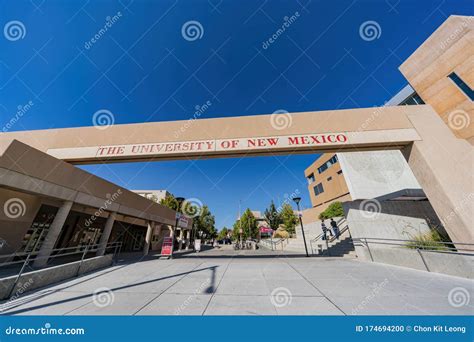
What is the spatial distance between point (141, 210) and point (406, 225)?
1754 cm

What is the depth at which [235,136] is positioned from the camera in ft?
30.4

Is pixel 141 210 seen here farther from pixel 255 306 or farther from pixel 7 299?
pixel 255 306

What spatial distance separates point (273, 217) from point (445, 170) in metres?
37.1

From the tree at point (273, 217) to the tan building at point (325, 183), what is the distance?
9.61 m

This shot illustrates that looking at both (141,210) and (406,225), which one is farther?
(141,210)

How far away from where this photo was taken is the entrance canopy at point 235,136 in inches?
350

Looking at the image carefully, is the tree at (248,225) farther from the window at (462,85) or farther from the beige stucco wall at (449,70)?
the window at (462,85)

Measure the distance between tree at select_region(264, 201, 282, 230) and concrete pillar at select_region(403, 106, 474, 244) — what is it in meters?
35.7

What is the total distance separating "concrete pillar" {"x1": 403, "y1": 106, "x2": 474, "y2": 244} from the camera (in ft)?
22.4

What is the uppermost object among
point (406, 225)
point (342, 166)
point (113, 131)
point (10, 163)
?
point (342, 166)

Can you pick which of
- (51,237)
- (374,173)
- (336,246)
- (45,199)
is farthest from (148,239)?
(374,173)
